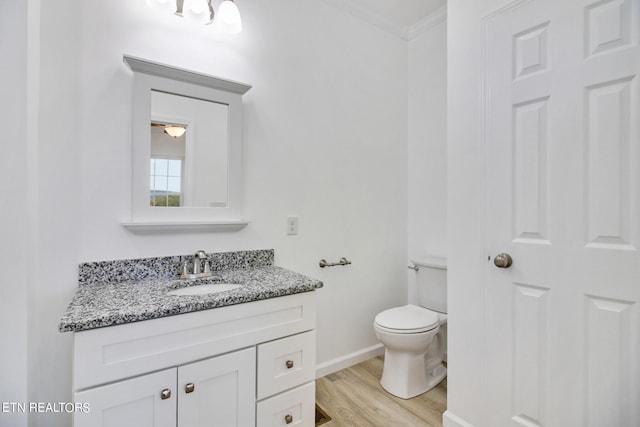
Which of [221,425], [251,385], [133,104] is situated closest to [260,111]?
[133,104]

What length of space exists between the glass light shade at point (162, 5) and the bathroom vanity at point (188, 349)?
4.05ft

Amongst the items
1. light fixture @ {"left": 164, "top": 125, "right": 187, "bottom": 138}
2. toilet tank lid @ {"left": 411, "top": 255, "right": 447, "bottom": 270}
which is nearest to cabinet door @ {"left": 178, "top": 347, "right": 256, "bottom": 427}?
light fixture @ {"left": 164, "top": 125, "right": 187, "bottom": 138}

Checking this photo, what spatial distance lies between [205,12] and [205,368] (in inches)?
65.4

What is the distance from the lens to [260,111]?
1.87 m

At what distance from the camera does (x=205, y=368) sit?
3.79 ft

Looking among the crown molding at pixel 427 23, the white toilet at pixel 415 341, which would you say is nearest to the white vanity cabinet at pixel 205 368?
the white toilet at pixel 415 341

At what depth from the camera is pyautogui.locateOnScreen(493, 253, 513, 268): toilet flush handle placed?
1411 millimetres

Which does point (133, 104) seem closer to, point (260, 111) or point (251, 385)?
point (260, 111)

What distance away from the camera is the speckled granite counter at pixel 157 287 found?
1022 millimetres

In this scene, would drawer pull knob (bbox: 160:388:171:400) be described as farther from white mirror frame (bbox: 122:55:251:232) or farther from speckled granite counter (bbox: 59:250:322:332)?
white mirror frame (bbox: 122:55:251:232)

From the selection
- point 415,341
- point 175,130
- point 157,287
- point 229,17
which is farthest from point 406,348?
point 229,17

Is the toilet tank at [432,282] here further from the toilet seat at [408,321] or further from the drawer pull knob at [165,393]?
the drawer pull knob at [165,393]

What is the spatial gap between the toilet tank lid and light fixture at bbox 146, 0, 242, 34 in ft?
6.26

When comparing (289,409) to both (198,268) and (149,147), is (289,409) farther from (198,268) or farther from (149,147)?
(149,147)
